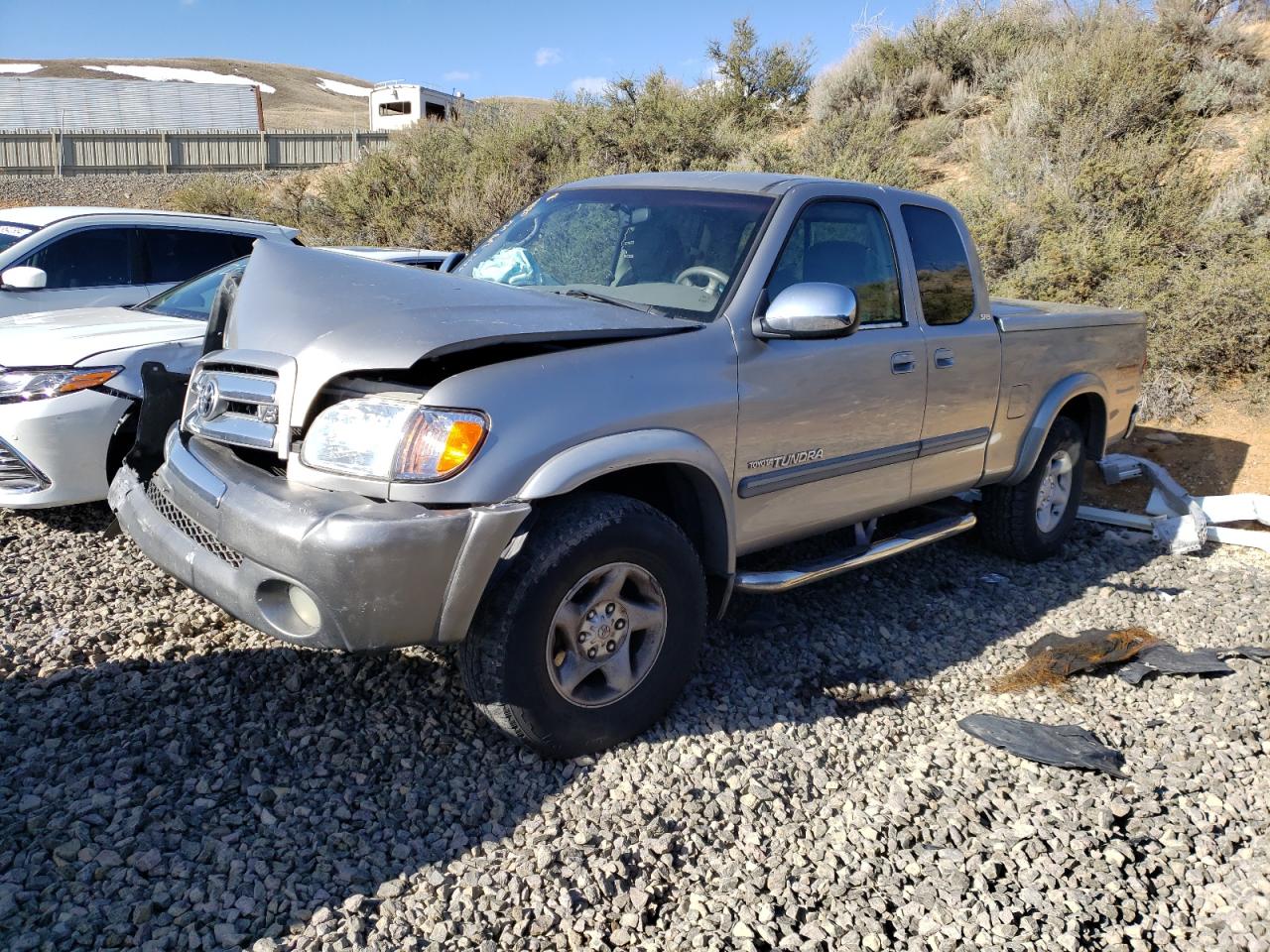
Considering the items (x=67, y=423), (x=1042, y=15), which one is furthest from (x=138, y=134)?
(x=67, y=423)

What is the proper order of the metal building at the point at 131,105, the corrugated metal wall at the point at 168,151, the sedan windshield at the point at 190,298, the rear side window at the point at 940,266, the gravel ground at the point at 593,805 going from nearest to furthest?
the gravel ground at the point at 593,805, the rear side window at the point at 940,266, the sedan windshield at the point at 190,298, the corrugated metal wall at the point at 168,151, the metal building at the point at 131,105

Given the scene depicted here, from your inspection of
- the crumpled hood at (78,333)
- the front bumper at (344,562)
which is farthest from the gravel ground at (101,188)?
the front bumper at (344,562)

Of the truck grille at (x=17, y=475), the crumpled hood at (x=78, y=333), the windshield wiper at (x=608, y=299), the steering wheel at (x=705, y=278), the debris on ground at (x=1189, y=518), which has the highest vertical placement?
the steering wheel at (x=705, y=278)

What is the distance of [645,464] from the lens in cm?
314

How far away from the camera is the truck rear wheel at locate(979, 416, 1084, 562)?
5445 mm

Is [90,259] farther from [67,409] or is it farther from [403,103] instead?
[403,103]

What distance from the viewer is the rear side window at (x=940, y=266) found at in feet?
14.9

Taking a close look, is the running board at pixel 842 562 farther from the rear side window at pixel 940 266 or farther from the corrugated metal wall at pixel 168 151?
the corrugated metal wall at pixel 168 151

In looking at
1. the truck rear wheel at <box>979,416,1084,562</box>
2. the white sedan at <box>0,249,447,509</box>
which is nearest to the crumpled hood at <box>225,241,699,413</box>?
the white sedan at <box>0,249,447,509</box>

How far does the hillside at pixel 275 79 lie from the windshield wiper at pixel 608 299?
60.9 metres

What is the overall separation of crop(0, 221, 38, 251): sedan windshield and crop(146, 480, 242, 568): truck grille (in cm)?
517

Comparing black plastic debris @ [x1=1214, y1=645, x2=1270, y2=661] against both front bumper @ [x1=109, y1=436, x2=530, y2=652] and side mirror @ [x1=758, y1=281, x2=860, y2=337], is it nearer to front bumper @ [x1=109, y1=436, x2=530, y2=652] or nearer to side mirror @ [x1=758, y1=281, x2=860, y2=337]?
side mirror @ [x1=758, y1=281, x2=860, y2=337]

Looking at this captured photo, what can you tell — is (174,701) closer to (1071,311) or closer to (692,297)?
(692,297)

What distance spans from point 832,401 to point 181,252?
5.81 meters
